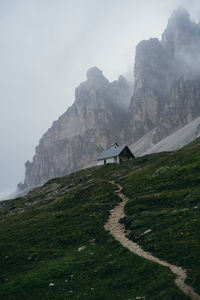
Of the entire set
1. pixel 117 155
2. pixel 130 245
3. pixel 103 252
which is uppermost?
pixel 117 155

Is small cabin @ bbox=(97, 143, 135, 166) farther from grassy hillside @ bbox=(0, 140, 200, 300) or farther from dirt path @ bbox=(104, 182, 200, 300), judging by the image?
grassy hillside @ bbox=(0, 140, 200, 300)

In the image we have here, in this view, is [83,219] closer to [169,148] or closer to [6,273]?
[6,273]

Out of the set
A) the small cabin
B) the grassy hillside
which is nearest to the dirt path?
the grassy hillside

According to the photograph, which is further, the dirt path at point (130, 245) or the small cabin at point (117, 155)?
the small cabin at point (117, 155)

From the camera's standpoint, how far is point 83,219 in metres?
30.5

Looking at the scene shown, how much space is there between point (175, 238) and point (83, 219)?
47.7ft

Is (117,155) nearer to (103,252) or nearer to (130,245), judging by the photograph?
(130,245)

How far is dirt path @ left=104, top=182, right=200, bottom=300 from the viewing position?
1244cm

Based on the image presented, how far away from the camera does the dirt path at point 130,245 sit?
12.4 m

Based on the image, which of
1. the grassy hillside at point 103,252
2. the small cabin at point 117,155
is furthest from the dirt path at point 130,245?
the small cabin at point 117,155

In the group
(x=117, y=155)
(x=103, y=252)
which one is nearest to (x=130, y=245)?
(x=103, y=252)

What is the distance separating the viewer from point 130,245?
20.1m

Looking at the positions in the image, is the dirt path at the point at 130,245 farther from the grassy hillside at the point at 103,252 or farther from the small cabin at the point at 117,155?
the small cabin at the point at 117,155

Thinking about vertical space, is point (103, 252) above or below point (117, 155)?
below
